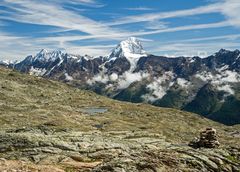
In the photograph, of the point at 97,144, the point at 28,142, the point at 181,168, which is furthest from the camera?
the point at 97,144

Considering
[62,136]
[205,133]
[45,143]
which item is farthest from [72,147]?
[205,133]

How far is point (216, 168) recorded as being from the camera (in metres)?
41.4

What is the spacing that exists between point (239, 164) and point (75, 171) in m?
16.0

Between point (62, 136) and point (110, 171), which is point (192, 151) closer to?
point (110, 171)

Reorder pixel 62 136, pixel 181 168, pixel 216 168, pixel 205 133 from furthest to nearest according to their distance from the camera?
pixel 62 136
pixel 205 133
pixel 216 168
pixel 181 168

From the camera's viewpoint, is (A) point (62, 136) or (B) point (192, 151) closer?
(B) point (192, 151)

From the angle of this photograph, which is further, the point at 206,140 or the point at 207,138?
the point at 207,138

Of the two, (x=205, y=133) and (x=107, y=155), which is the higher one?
(x=205, y=133)

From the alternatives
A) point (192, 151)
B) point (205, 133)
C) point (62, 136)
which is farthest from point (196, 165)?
point (62, 136)

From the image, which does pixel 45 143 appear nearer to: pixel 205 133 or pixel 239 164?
pixel 205 133

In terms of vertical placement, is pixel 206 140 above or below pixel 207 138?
below

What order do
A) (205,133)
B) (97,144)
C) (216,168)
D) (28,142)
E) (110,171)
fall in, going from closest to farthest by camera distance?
(110,171), (216,168), (205,133), (28,142), (97,144)

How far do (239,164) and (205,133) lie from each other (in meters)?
11.2

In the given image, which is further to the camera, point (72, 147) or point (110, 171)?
point (72, 147)
